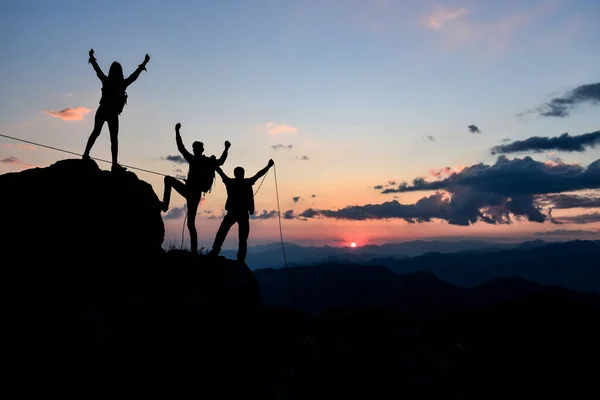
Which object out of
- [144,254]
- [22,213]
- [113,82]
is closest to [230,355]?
[144,254]

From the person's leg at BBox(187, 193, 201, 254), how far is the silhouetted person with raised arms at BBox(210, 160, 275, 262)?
0.64 m

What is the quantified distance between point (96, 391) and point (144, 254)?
4.35 m

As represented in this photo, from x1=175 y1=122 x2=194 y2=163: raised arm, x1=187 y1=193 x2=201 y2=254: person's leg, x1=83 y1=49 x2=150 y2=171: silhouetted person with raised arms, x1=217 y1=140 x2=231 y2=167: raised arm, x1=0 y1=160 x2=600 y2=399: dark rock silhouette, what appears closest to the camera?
x1=0 y1=160 x2=600 y2=399: dark rock silhouette

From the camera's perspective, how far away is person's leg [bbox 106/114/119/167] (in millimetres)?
11797

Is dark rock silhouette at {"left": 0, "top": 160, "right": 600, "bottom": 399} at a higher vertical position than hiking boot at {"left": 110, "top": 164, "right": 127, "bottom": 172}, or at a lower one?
lower

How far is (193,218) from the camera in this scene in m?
12.8

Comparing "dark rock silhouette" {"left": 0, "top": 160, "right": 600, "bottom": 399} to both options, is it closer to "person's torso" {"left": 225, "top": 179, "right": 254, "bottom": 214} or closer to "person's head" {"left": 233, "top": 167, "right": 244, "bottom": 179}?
"person's torso" {"left": 225, "top": 179, "right": 254, "bottom": 214}

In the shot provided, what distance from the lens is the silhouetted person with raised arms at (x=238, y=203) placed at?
1305cm

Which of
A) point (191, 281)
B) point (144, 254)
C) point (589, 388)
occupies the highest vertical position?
point (144, 254)

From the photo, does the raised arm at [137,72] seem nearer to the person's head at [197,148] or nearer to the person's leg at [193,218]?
the person's head at [197,148]

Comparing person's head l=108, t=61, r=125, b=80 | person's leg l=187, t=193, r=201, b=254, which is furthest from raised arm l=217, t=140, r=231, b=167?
person's head l=108, t=61, r=125, b=80

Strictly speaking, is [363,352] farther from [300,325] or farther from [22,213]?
[22,213]

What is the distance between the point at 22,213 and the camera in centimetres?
1014

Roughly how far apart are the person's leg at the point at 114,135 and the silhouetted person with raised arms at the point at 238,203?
10.3ft
